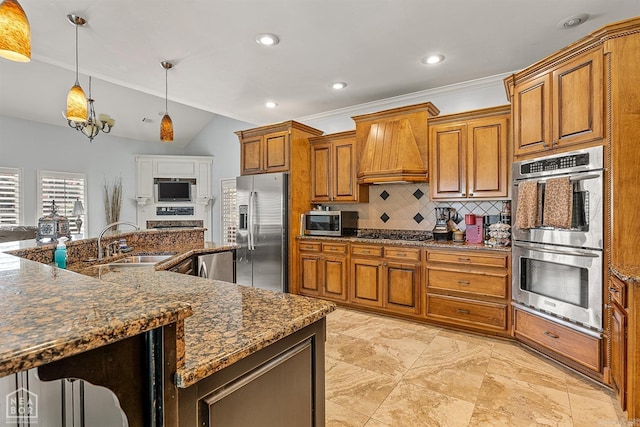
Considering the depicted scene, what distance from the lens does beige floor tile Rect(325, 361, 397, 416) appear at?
6.83ft

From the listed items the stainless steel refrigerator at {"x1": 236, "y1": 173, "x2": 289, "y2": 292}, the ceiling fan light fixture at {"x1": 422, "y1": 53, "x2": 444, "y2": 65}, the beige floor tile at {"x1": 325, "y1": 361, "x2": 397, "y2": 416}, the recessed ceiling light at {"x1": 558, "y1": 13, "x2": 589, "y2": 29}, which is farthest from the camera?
the stainless steel refrigerator at {"x1": 236, "y1": 173, "x2": 289, "y2": 292}

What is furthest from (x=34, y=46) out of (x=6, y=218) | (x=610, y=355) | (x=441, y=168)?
(x=610, y=355)

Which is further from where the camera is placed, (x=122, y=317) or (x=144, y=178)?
(x=144, y=178)

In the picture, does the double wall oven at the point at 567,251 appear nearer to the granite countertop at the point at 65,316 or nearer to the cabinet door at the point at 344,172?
the cabinet door at the point at 344,172

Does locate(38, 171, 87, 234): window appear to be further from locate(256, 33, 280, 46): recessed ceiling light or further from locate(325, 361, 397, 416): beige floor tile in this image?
locate(325, 361, 397, 416): beige floor tile

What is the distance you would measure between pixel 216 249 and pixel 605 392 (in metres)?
3.16

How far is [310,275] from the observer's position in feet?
14.0

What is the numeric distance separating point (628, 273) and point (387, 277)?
208 centimetres

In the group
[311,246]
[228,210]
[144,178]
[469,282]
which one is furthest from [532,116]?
[144,178]

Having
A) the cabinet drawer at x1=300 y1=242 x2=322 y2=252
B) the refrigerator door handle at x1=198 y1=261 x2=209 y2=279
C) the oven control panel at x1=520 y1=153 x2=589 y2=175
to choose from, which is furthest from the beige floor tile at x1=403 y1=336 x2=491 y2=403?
the refrigerator door handle at x1=198 y1=261 x2=209 y2=279

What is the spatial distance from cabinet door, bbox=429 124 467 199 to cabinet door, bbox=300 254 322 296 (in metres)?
1.70

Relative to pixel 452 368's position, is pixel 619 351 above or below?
above

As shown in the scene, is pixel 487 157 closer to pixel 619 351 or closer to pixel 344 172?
pixel 344 172

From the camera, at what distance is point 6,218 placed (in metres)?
5.11
